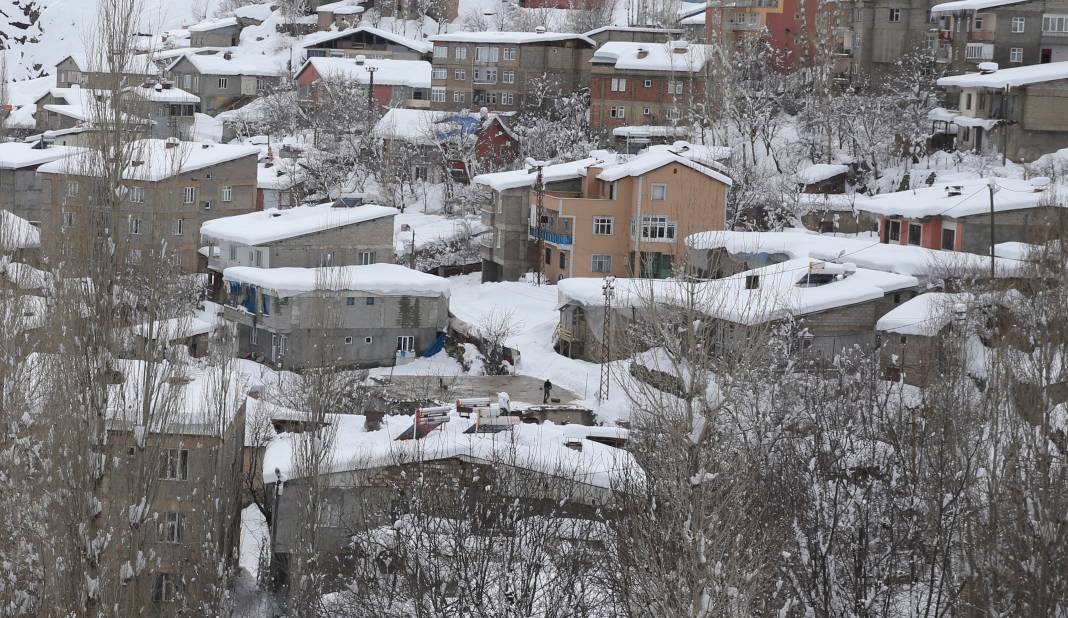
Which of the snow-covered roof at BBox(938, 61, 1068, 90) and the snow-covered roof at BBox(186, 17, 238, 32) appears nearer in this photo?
the snow-covered roof at BBox(938, 61, 1068, 90)

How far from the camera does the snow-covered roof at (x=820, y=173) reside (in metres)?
30.7

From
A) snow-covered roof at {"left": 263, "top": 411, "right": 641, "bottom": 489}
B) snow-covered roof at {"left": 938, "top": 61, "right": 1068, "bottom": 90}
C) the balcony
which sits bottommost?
snow-covered roof at {"left": 263, "top": 411, "right": 641, "bottom": 489}

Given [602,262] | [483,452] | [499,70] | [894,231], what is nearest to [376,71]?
[499,70]

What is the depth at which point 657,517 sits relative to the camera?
1020 cm

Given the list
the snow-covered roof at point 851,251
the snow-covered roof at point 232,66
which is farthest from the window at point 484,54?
the snow-covered roof at point 851,251

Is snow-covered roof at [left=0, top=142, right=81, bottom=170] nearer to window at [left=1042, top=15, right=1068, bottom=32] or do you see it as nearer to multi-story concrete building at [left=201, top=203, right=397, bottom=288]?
multi-story concrete building at [left=201, top=203, right=397, bottom=288]

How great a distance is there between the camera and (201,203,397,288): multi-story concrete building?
25.9 meters

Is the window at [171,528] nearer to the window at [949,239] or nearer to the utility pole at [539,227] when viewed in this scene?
the utility pole at [539,227]

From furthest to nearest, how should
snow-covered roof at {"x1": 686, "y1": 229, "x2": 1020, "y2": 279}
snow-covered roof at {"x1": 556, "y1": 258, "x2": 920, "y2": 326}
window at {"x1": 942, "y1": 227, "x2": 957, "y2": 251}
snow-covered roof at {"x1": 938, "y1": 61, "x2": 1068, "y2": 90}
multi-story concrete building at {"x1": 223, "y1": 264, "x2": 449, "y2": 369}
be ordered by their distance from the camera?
snow-covered roof at {"x1": 938, "y1": 61, "x2": 1068, "y2": 90}, window at {"x1": 942, "y1": 227, "x2": 957, "y2": 251}, multi-story concrete building at {"x1": 223, "y1": 264, "x2": 449, "y2": 369}, snow-covered roof at {"x1": 686, "y1": 229, "x2": 1020, "y2": 279}, snow-covered roof at {"x1": 556, "y1": 258, "x2": 920, "y2": 326}

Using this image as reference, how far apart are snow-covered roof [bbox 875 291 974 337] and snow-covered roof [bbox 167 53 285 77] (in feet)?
93.8

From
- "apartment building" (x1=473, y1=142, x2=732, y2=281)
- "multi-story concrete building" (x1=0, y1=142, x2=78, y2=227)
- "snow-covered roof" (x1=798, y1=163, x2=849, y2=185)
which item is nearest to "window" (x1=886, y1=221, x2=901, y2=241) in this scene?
"apartment building" (x1=473, y1=142, x2=732, y2=281)

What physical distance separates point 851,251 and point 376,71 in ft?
67.1

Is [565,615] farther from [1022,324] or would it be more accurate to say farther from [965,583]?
[1022,324]

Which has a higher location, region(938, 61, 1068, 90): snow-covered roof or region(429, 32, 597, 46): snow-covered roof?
region(429, 32, 597, 46): snow-covered roof
